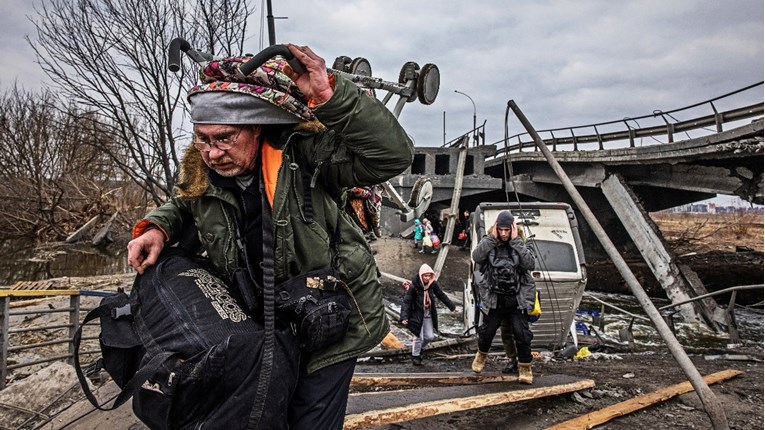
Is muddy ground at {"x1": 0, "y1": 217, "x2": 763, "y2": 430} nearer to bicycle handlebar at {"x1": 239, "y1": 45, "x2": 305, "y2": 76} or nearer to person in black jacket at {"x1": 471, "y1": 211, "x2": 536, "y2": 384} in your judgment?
person in black jacket at {"x1": 471, "y1": 211, "x2": 536, "y2": 384}

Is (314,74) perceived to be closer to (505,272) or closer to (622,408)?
(622,408)

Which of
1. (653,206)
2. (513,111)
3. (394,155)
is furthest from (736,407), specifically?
(653,206)

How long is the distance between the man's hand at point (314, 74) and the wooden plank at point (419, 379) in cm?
394

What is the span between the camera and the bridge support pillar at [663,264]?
1321 cm

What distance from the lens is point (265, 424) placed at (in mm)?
1481

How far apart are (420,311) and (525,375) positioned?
328 cm

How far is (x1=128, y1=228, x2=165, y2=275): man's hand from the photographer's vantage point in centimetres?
187

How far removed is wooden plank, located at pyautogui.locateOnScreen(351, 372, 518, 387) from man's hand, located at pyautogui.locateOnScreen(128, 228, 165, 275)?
3.35 metres

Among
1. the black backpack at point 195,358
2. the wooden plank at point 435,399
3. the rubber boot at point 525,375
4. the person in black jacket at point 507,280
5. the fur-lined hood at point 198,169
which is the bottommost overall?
the rubber boot at point 525,375

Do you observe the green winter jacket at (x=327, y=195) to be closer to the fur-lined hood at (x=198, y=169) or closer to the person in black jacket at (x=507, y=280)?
the fur-lined hood at (x=198, y=169)

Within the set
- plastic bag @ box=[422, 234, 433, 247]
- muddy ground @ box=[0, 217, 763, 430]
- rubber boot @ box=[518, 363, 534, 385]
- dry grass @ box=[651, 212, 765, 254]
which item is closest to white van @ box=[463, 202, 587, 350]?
muddy ground @ box=[0, 217, 763, 430]

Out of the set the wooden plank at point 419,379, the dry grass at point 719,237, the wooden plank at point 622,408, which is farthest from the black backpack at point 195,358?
the dry grass at point 719,237

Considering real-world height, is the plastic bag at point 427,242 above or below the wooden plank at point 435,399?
below

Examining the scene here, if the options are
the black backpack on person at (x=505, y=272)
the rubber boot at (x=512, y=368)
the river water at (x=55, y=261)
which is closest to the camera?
the black backpack on person at (x=505, y=272)
